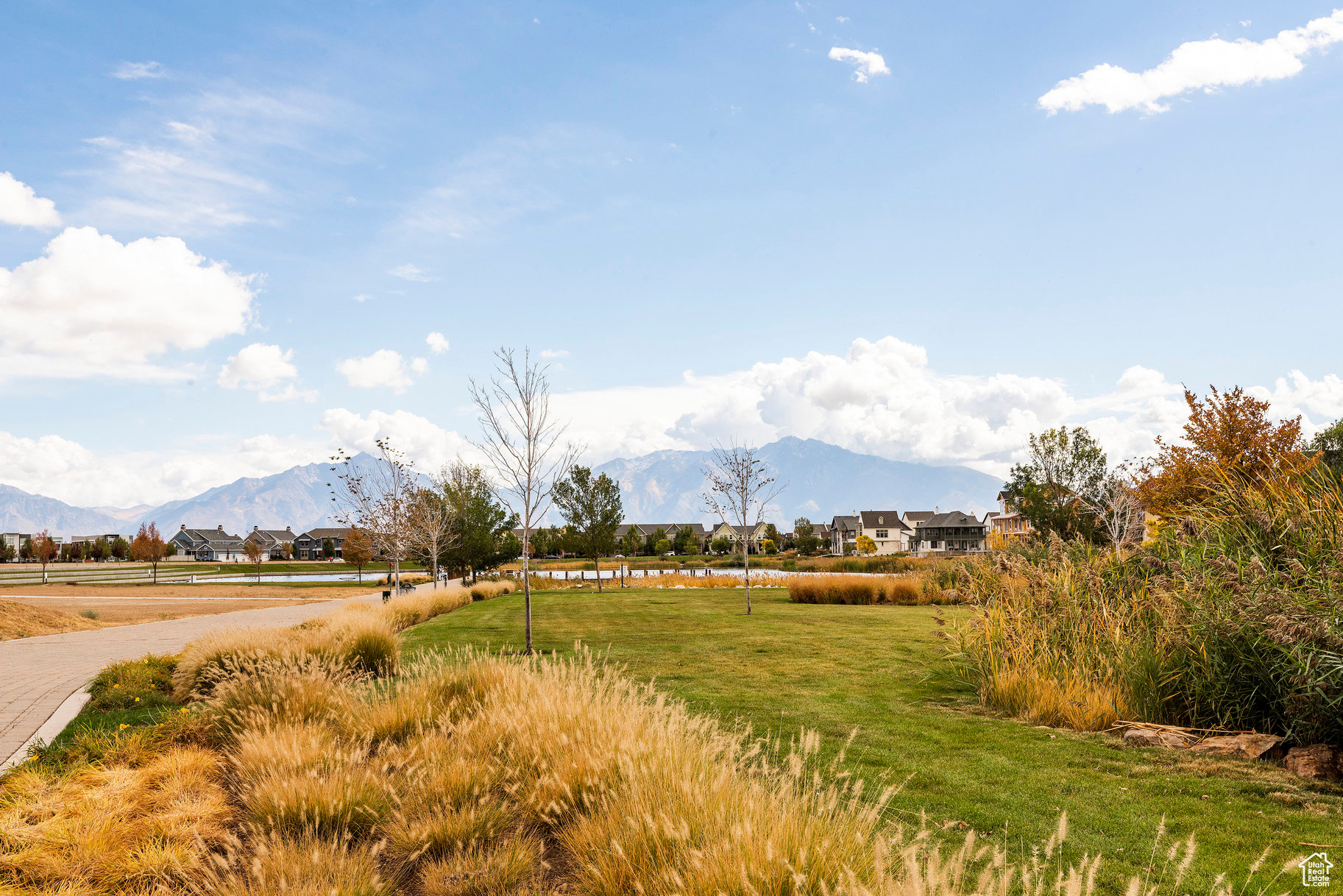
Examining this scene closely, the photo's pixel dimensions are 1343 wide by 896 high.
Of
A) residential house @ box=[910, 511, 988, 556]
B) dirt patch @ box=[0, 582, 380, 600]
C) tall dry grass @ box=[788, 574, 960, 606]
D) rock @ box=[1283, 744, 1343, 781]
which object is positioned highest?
rock @ box=[1283, 744, 1343, 781]

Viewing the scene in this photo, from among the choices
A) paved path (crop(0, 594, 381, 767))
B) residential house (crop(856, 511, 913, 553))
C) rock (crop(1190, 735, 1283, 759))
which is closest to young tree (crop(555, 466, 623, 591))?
paved path (crop(0, 594, 381, 767))

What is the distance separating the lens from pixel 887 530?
132625mm

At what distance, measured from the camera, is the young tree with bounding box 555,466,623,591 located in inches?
1623

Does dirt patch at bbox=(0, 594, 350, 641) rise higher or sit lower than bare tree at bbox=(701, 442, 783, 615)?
lower

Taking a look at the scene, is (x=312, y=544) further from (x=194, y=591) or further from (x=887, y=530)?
(x=194, y=591)

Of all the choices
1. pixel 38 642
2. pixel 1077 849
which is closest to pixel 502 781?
pixel 1077 849

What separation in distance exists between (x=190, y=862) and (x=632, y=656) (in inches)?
383

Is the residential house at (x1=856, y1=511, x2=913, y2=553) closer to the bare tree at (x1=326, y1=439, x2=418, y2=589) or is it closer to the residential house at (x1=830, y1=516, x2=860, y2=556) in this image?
the residential house at (x1=830, y1=516, x2=860, y2=556)

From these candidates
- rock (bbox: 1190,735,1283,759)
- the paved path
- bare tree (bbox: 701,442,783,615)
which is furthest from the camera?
bare tree (bbox: 701,442,783,615)

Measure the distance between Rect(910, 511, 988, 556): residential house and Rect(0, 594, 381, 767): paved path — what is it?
118 metres

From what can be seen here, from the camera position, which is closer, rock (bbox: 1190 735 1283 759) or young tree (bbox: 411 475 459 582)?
rock (bbox: 1190 735 1283 759)

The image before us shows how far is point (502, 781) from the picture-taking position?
5.59 meters

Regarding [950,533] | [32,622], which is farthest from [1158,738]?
[950,533]

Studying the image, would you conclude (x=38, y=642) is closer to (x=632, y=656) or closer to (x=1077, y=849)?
(x=632, y=656)
